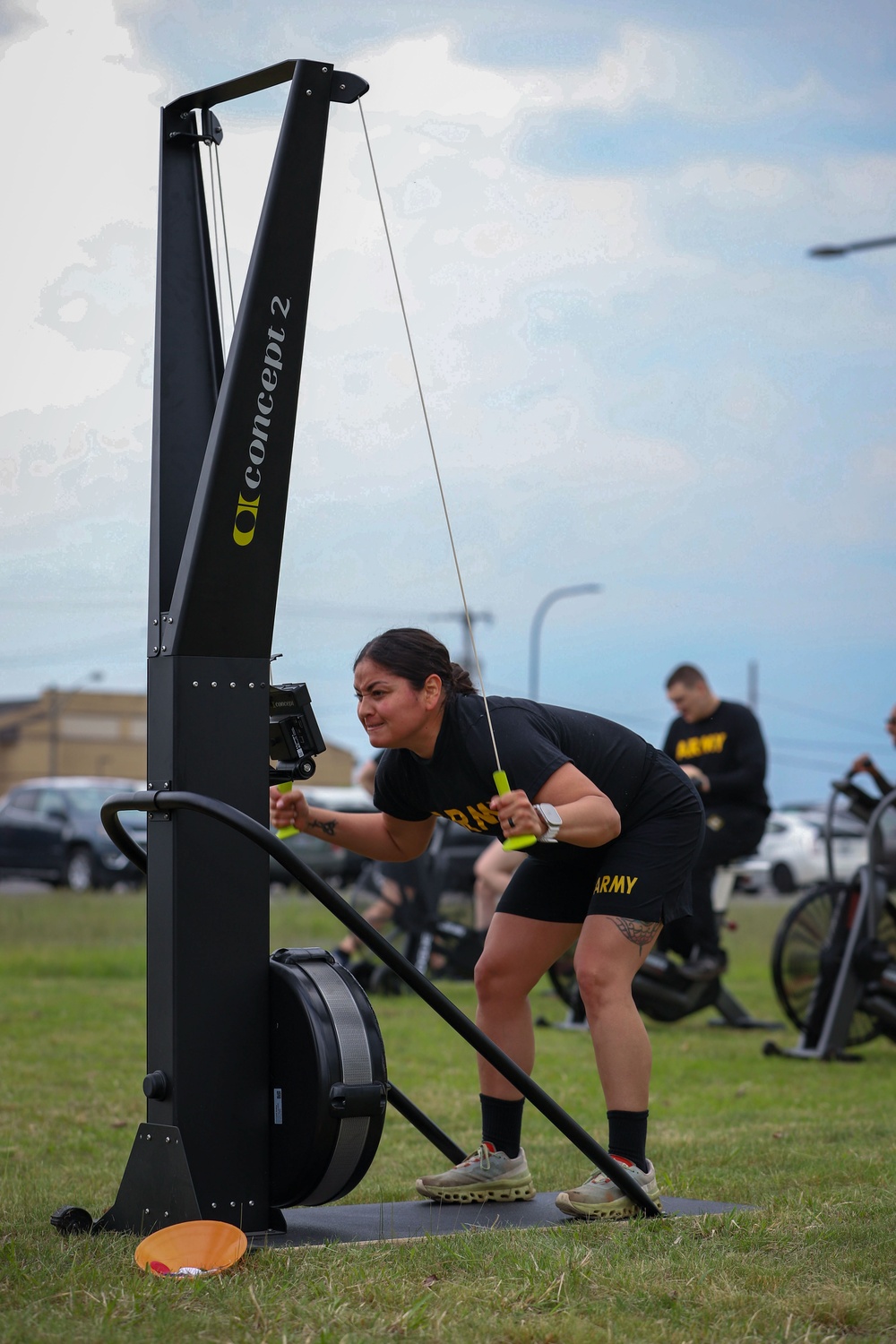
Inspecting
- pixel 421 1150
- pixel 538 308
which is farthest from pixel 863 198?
pixel 421 1150

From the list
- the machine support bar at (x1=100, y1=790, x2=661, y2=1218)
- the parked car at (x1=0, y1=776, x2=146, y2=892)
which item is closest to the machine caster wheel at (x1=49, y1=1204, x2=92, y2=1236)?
the machine support bar at (x1=100, y1=790, x2=661, y2=1218)

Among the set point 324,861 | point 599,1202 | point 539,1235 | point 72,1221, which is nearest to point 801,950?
point 599,1202

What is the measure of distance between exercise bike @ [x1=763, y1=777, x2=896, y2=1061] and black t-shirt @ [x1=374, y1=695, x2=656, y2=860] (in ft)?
13.5

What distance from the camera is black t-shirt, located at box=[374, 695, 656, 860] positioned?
12.7ft

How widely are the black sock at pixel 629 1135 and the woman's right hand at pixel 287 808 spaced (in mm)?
1157

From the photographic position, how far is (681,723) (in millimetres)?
9078

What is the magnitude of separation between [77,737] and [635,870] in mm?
56095

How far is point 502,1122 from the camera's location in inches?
167

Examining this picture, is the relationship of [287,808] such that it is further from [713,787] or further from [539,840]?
[713,787]

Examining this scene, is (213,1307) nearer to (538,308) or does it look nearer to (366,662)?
(366,662)

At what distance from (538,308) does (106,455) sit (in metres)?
2.04

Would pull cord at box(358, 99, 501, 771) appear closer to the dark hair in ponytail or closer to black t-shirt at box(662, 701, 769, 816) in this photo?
the dark hair in ponytail

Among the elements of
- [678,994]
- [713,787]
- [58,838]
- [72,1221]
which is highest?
[713,787]

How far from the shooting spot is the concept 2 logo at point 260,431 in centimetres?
372
